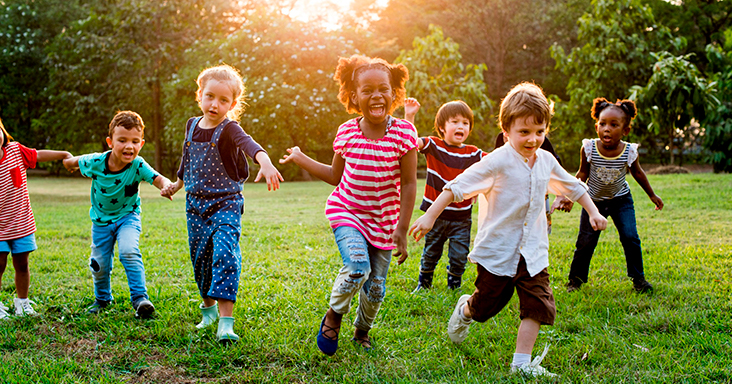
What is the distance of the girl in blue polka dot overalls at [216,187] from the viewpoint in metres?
3.60

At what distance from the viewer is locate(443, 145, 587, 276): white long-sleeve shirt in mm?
3092

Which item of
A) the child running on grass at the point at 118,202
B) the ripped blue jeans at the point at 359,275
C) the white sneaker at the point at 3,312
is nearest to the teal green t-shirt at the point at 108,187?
the child running on grass at the point at 118,202

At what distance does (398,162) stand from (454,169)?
1748 mm

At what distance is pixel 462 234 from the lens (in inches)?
194

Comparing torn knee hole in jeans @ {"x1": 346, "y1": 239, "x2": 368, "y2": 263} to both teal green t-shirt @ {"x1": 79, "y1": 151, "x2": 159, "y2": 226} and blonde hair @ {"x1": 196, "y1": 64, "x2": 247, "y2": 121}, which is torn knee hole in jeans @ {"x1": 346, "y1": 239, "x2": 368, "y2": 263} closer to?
blonde hair @ {"x1": 196, "y1": 64, "x2": 247, "y2": 121}

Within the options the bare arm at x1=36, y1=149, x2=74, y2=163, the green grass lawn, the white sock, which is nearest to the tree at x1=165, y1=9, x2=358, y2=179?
the green grass lawn

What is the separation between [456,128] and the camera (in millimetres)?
4941

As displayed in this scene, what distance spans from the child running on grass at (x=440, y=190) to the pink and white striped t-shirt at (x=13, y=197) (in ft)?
10.6

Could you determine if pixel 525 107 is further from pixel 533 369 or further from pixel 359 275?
pixel 533 369

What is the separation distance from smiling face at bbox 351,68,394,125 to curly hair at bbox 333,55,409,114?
5cm

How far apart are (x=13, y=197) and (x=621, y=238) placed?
16.0ft

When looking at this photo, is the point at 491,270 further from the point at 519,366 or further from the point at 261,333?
the point at 261,333

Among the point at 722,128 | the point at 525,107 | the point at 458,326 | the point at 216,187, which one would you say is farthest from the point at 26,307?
the point at 722,128

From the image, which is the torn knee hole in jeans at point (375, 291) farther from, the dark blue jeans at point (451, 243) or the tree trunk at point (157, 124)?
the tree trunk at point (157, 124)
